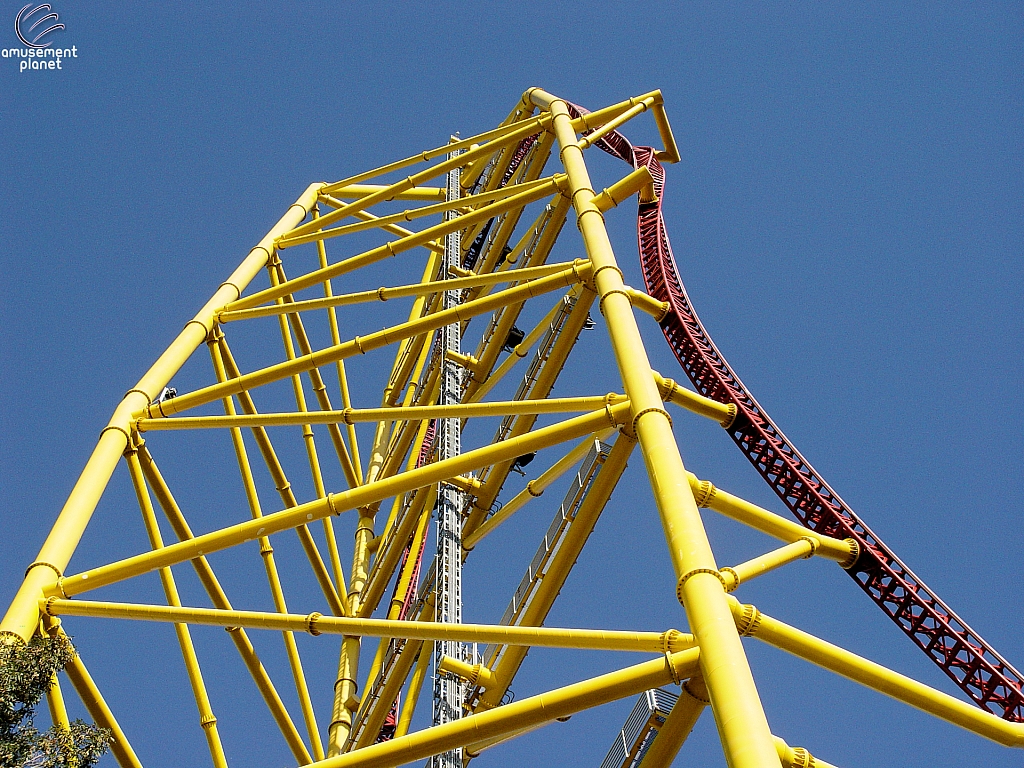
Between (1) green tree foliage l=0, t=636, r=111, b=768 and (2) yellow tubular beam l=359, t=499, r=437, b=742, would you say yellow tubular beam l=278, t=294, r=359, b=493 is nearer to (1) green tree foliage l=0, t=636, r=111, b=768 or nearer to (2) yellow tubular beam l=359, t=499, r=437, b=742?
(2) yellow tubular beam l=359, t=499, r=437, b=742

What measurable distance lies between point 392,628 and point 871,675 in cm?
301

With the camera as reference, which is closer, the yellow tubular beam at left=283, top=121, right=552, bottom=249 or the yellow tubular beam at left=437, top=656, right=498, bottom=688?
the yellow tubular beam at left=437, top=656, right=498, bottom=688

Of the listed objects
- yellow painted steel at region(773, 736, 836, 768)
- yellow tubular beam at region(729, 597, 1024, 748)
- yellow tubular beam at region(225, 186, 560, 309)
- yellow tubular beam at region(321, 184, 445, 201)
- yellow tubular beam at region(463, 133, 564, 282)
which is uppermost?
yellow tubular beam at region(321, 184, 445, 201)

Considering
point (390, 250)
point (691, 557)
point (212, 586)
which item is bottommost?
point (691, 557)

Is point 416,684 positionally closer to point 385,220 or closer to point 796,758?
point 796,758

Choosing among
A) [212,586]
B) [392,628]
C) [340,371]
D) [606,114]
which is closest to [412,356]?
[340,371]

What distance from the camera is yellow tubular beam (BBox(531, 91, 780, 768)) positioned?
446 centimetres

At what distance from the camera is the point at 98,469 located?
877cm

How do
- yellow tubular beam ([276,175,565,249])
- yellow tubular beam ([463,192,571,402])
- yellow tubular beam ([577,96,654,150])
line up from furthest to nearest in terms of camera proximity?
yellow tubular beam ([463,192,571,402])
yellow tubular beam ([276,175,565,249])
yellow tubular beam ([577,96,654,150])

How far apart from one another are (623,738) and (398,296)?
18.8 feet

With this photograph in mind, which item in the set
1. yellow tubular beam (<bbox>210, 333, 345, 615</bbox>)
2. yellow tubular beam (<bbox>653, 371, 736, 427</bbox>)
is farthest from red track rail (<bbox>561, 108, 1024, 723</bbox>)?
yellow tubular beam (<bbox>210, 333, 345, 615</bbox>)

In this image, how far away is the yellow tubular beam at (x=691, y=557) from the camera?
4465 mm

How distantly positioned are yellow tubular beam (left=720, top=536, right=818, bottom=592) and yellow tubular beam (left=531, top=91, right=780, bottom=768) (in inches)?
25.0

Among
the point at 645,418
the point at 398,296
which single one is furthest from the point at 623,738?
the point at 398,296
